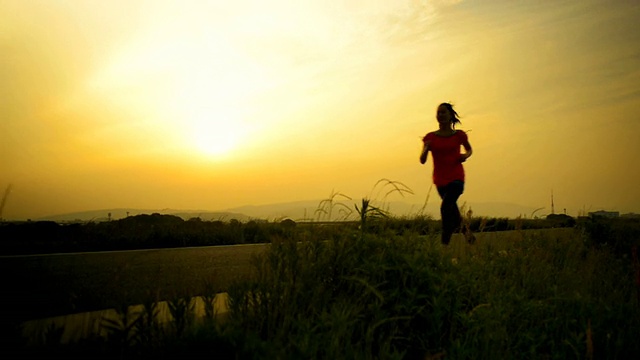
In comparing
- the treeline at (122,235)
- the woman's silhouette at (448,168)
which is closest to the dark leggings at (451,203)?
the woman's silhouette at (448,168)

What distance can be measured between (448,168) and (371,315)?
4.34 metres

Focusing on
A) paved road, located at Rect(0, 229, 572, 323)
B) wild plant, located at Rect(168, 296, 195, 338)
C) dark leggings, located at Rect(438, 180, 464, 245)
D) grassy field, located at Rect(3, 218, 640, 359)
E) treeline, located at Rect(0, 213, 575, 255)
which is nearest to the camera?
grassy field, located at Rect(3, 218, 640, 359)

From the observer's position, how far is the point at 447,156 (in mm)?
8406

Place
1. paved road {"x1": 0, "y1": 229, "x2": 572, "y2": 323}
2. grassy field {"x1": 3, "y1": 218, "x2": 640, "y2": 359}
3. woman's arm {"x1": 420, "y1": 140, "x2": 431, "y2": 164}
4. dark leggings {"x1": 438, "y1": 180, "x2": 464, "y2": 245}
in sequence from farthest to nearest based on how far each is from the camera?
woman's arm {"x1": 420, "y1": 140, "x2": 431, "y2": 164} → dark leggings {"x1": 438, "y1": 180, "x2": 464, "y2": 245} → paved road {"x1": 0, "y1": 229, "x2": 572, "y2": 323} → grassy field {"x1": 3, "y1": 218, "x2": 640, "y2": 359}

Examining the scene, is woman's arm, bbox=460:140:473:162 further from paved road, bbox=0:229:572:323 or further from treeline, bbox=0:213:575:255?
paved road, bbox=0:229:572:323

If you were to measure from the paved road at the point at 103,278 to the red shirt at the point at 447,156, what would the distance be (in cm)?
332

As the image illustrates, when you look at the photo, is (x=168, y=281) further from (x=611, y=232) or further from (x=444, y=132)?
(x=611, y=232)

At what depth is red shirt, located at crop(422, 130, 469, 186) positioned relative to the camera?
836 centimetres

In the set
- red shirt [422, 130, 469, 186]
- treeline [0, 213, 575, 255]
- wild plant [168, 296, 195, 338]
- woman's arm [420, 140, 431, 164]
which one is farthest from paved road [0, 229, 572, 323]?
red shirt [422, 130, 469, 186]

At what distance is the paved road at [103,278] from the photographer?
443 centimetres

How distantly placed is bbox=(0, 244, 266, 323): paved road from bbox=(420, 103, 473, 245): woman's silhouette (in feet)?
10.6

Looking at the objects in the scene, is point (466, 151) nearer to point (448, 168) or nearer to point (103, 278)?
point (448, 168)

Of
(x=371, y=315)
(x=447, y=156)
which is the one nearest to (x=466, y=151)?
(x=447, y=156)

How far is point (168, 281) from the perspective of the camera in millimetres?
5672
